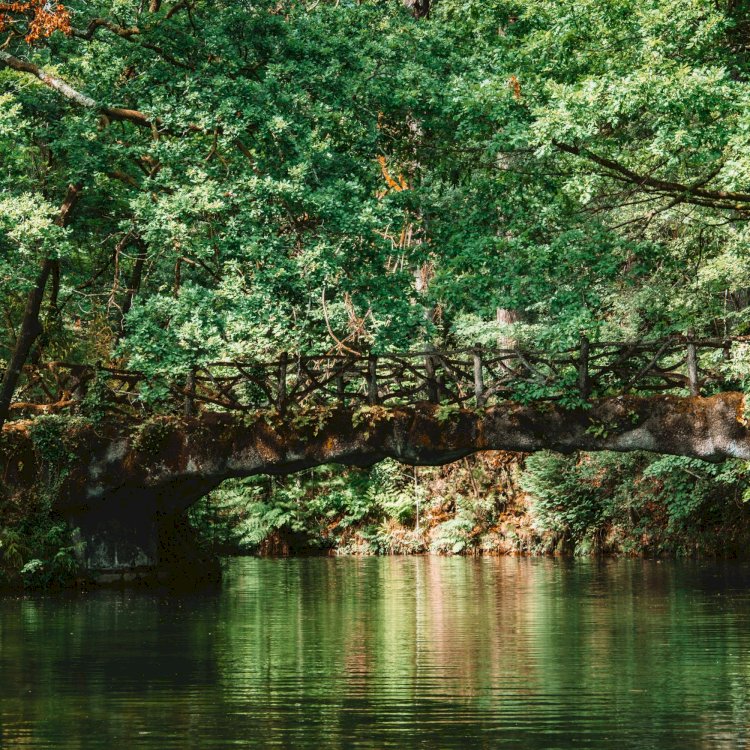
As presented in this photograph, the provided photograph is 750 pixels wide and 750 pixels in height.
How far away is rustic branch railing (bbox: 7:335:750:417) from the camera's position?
21.0 meters

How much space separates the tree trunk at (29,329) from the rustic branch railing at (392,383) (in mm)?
602

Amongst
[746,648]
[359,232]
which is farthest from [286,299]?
[746,648]

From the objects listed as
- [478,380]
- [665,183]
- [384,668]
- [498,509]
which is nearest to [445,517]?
[498,509]

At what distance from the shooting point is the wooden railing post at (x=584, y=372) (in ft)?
67.8

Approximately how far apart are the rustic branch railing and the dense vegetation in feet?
1.42

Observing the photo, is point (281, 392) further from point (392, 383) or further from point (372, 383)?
point (392, 383)

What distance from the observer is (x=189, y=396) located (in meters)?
22.4

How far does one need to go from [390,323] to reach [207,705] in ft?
31.8

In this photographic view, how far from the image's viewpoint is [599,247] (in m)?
21.3

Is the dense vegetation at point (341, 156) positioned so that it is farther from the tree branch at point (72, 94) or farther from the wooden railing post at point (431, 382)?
the wooden railing post at point (431, 382)

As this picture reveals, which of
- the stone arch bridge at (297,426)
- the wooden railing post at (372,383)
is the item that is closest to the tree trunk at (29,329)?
the stone arch bridge at (297,426)

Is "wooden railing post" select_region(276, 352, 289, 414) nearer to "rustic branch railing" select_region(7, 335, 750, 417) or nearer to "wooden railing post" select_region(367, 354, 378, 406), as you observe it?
"rustic branch railing" select_region(7, 335, 750, 417)

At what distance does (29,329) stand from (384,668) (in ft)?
39.6

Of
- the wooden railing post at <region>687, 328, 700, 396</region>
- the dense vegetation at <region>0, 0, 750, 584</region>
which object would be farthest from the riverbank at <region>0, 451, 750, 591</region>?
the wooden railing post at <region>687, 328, 700, 396</region>
